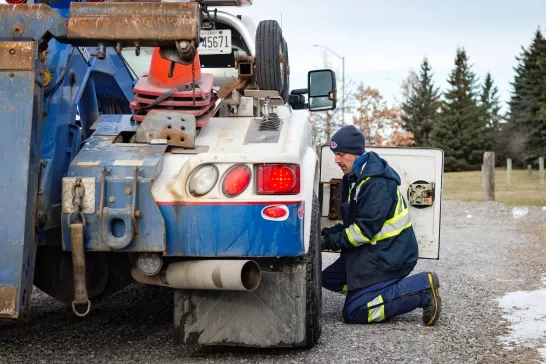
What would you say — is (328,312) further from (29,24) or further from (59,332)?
(29,24)

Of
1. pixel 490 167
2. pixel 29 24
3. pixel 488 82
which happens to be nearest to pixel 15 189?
pixel 29 24

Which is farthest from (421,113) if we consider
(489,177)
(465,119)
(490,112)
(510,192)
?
(489,177)

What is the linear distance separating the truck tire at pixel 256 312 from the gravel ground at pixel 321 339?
0.45ft

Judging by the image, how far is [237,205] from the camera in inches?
170

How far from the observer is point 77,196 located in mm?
4312

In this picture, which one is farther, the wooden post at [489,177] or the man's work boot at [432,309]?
the wooden post at [489,177]

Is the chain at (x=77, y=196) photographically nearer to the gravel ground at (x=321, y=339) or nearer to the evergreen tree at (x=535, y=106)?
the gravel ground at (x=321, y=339)

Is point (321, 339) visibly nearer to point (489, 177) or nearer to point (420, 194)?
point (420, 194)

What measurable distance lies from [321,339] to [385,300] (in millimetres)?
751

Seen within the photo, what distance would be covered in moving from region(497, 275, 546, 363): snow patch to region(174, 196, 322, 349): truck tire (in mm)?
1338

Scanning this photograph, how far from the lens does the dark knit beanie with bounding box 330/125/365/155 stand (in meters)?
6.19

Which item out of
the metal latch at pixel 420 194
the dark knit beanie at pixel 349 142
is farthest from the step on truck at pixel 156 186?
the metal latch at pixel 420 194

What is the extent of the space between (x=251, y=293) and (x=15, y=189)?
4.47 ft

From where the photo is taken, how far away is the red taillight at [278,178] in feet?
14.4
